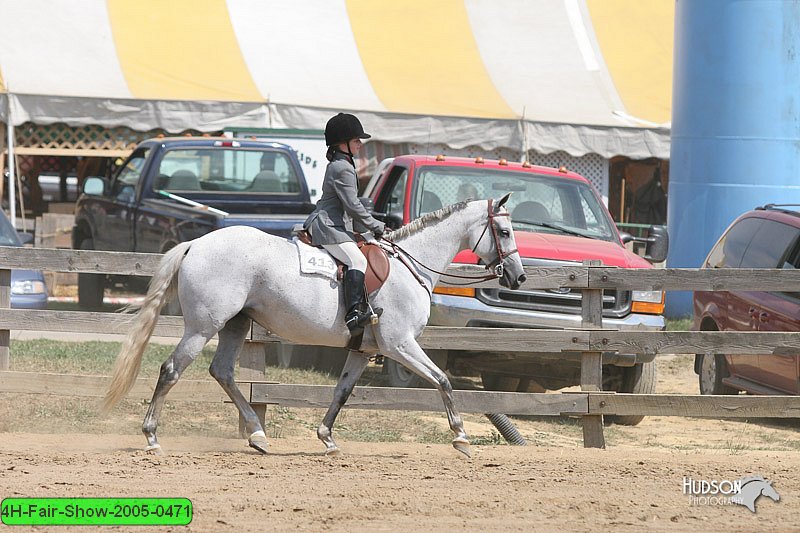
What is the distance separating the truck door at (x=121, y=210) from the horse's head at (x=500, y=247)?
8.27m

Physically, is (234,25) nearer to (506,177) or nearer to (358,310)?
(506,177)

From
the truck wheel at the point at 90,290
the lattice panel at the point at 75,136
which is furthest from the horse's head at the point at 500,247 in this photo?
the lattice panel at the point at 75,136

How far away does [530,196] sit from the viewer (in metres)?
11.9

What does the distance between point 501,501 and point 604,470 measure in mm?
1396

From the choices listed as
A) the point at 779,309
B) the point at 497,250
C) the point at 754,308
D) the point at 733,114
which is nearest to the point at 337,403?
the point at 497,250

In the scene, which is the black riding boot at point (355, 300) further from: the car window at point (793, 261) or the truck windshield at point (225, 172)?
the truck windshield at point (225, 172)

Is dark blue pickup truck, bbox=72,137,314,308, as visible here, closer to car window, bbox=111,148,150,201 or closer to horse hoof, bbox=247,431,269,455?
car window, bbox=111,148,150,201

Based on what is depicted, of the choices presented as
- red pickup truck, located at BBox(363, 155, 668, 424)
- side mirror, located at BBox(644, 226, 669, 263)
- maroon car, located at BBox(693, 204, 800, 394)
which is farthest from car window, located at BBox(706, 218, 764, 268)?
side mirror, located at BBox(644, 226, 669, 263)

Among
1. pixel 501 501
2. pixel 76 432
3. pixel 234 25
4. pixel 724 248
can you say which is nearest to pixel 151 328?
pixel 76 432

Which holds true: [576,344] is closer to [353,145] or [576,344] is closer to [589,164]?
[353,145]

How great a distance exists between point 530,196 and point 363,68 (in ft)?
39.4

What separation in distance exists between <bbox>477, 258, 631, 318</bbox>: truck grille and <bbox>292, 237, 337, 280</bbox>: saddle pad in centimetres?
290

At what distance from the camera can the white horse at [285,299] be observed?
26.0 ft

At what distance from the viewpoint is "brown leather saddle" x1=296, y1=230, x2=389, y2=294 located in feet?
26.7
